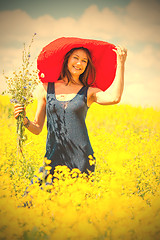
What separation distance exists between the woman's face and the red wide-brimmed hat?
0.27 ft

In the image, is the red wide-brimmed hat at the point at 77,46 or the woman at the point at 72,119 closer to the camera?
the woman at the point at 72,119

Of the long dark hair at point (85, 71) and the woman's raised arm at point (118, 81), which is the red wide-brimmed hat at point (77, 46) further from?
the woman's raised arm at point (118, 81)

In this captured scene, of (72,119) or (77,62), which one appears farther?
(77,62)

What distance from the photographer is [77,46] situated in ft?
8.21

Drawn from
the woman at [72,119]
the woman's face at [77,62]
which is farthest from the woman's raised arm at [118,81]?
the woman's face at [77,62]

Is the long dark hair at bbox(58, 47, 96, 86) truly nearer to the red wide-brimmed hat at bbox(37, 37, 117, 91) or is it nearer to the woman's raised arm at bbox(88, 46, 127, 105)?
the red wide-brimmed hat at bbox(37, 37, 117, 91)

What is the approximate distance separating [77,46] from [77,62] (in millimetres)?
193

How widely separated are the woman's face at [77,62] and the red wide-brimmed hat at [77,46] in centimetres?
8

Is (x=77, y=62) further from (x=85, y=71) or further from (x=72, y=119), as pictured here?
(x=72, y=119)

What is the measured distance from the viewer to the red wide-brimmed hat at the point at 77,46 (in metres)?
2.50

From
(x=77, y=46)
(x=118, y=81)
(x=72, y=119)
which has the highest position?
(x=77, y=46)

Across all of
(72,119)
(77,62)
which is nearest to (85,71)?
(77,62)

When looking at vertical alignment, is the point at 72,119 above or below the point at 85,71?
below

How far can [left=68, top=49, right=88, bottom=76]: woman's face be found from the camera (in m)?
2.42
